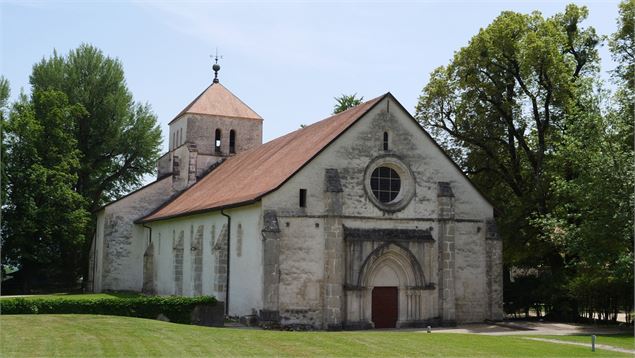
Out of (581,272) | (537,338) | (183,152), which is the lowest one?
(537,338)

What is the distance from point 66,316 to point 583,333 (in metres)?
20.3

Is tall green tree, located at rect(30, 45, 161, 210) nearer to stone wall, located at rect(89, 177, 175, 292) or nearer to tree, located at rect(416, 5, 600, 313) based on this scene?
stone wall, located at rect(89, 177, 175, 292)

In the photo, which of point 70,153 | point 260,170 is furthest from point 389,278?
point 70,153

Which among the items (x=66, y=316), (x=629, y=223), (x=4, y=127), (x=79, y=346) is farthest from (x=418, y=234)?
(x=4, y=127)

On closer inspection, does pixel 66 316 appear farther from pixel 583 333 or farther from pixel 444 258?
pixel 583 333

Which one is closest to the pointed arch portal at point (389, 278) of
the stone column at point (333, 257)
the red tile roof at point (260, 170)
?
the stone column at point (333, 257)

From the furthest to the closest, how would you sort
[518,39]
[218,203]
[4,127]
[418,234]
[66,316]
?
[4,127] < [518,39] < [218,203] < [418,234] < [66,316]

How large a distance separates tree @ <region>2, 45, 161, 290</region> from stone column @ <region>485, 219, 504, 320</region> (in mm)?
29911

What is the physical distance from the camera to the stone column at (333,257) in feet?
102

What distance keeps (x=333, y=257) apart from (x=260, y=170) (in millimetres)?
8174

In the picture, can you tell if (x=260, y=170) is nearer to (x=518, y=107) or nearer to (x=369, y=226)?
(x=369, y=226)

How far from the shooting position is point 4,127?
50.2 metres

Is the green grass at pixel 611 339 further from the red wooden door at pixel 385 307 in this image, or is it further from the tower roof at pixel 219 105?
the tower roof at pixel 219 105

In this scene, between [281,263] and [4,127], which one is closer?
[281,263]
